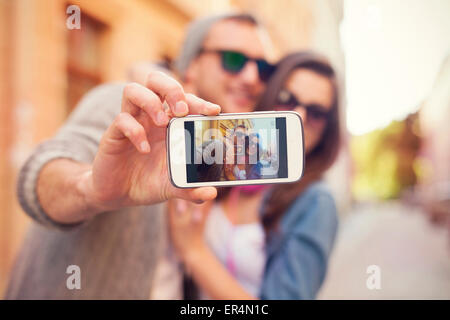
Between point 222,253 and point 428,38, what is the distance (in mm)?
861

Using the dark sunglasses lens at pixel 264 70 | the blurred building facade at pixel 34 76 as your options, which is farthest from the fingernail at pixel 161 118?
the blurred building facade at pixel 34 76

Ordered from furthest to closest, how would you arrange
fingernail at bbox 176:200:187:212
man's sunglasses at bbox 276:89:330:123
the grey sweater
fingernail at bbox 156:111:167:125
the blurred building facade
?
the blurred building facade < man's sunglasses at bbox 276:89:330:123 < fingernail at bbox 176:200:187:212 < the grey sweater < fingernail at bbox 156:111:167:125

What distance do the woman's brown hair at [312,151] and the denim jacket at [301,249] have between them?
0.03 metres

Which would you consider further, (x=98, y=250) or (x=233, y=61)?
(x=233, y=61)

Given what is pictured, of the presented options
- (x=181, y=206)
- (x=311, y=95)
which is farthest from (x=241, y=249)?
(x=311, y=95)

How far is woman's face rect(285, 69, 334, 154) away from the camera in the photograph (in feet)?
3.32

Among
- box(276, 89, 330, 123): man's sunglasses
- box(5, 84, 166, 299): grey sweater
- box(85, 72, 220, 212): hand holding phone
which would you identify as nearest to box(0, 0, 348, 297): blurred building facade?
box(276, 89, 330, 123): man's sunglasses

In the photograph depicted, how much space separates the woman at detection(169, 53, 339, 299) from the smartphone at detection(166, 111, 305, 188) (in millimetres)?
348

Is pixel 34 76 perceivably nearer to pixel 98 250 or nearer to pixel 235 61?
pixel 235 61

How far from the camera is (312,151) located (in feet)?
3.70

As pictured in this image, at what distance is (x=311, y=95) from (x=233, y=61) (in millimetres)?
277

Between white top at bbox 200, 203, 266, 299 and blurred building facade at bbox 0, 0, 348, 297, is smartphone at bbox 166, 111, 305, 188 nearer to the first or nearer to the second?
white top at bbox 200, 203, 266, 299

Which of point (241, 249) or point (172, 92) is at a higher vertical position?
point (172, 92)
